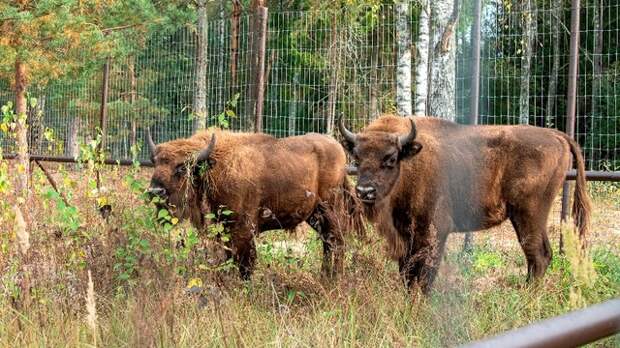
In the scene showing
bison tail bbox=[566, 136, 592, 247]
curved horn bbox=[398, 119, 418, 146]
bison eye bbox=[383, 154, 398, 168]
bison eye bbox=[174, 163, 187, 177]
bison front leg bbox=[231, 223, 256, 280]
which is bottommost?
bison front leg bbox=[231, 223, 256, 280]

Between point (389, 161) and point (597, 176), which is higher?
point (389, 161)

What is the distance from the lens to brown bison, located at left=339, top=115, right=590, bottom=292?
6047mm

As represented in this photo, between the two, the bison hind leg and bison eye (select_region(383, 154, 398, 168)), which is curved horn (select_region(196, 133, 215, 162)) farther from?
the bison hind leg

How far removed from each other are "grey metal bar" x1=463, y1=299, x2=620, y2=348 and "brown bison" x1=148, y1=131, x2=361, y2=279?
461 centimetres

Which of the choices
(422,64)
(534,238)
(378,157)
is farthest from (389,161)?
(422,64)

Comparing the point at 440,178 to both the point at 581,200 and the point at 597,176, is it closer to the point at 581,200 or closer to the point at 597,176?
the point at 581,200

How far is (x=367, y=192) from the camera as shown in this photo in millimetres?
5957

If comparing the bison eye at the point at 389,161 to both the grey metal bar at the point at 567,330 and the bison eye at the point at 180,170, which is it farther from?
the grey metal bar at the point at 567,330

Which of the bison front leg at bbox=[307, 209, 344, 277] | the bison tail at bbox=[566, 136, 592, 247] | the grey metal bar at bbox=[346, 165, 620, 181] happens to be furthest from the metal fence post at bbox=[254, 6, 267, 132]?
the bison tail at bbox=[566, 136, 592, 247]

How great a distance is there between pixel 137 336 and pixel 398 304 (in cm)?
174

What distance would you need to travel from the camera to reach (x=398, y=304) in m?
4.80

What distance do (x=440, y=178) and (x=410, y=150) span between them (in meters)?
0.40

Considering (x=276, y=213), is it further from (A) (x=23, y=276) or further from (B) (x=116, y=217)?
(A) (x=23, y=276)

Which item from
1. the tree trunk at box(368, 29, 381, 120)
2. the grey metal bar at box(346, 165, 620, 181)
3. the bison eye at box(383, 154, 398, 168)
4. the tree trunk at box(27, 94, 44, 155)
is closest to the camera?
the bison eye at box(383, 154, 398, 168)
